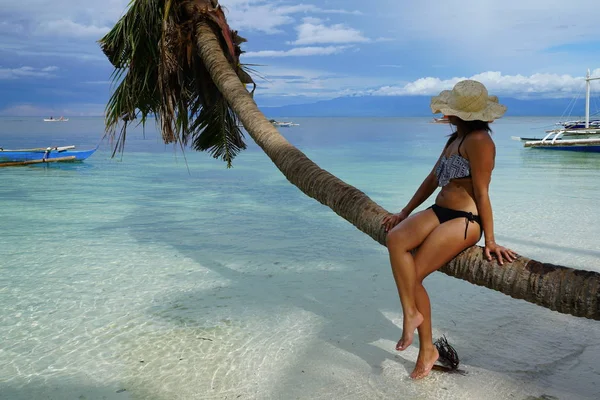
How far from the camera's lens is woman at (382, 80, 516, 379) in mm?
2973

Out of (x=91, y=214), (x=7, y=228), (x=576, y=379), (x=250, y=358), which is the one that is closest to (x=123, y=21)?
(x=250, y=358)

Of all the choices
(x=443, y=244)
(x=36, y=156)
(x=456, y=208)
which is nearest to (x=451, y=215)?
(x=456, y=208)

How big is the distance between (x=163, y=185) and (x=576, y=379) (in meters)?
15.4

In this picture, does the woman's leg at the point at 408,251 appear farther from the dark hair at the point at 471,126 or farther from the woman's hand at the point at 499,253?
the dark hair at the point at 471,126

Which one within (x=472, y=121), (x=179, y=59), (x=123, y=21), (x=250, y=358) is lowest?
(x=250, y=358)

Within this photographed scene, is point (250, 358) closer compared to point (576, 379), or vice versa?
point (576, 379)

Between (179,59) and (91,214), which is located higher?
(179,59)

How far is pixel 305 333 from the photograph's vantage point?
18.2 ft

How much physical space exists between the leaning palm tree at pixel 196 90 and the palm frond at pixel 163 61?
11mm

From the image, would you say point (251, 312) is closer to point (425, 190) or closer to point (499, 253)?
point (425, 190)

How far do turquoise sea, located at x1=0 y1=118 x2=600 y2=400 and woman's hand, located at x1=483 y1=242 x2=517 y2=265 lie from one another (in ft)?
5.54

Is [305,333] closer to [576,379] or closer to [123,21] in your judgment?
[576,379]

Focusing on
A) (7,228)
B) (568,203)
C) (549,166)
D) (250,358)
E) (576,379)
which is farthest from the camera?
(549,166)

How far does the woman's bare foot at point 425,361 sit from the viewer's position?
394 cm
